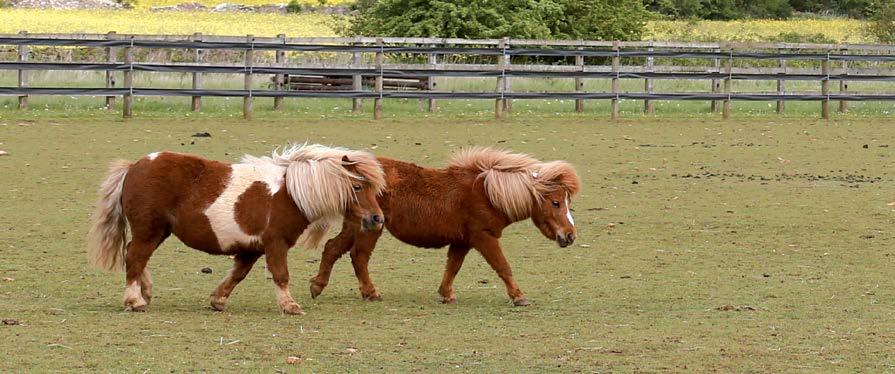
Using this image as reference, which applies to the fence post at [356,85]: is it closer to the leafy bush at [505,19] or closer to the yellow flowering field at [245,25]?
the leafy bush at [505,19]

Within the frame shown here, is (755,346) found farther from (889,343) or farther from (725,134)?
(725,134)

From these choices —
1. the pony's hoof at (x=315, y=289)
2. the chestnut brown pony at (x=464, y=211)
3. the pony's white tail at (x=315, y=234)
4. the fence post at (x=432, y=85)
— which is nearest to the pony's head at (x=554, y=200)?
the chestnut brown pony at (x=464, y=211)

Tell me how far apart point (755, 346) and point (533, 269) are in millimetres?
3130

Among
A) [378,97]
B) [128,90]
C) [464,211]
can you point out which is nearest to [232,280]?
[464,211]

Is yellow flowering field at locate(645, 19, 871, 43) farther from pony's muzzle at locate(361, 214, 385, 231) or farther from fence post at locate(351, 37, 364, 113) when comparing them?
pony's muzzle at locate(361, 214, 385, 231)

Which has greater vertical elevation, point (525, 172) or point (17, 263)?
point (525, 172)

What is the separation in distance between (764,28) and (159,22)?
1251 inches

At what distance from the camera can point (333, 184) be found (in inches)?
324

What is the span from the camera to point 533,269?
10.2m

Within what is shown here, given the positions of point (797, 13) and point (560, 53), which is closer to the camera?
point (560, 53)

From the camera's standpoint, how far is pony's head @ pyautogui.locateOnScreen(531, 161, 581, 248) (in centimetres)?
888

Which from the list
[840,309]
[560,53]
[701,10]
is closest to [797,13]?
[701,10]

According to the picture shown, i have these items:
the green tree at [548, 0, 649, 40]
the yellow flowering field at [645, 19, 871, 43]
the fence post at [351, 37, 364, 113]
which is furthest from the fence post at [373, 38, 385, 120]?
the yellow flowering field at [645, 19, 871, 43]

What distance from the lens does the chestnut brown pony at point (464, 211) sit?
8.87 metres
